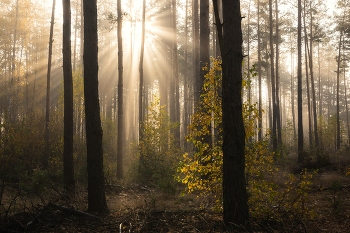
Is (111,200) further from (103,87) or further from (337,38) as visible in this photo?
(337,38)

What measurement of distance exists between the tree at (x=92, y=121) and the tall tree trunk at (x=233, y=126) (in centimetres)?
298

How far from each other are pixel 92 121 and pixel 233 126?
10.7 feet

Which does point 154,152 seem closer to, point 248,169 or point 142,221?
point 142,221

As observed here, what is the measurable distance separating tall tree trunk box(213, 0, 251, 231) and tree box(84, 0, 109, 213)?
2979 millimetres

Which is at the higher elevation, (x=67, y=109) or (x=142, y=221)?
(x=67, y=109)

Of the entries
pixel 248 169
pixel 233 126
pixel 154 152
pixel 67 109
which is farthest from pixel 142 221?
pixel 154 152

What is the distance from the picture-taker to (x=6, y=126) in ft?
34.3

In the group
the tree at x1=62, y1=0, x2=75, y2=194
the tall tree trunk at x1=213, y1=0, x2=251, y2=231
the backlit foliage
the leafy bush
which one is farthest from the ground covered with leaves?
the leafy bush

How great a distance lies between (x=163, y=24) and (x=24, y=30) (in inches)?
488

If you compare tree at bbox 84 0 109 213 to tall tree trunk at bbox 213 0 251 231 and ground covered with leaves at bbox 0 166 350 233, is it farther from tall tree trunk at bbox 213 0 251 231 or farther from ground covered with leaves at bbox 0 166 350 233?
tall tree trunk at bbox 213 0 251 231

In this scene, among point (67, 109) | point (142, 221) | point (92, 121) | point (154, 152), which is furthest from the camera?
point (154, 152)

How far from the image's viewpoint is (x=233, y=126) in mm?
3816

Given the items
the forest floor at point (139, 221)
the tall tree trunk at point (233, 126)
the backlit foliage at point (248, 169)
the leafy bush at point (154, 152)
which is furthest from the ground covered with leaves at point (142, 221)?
the leafy bush at point (154, 152)

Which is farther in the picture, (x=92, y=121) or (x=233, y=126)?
(x=92, y=121)
